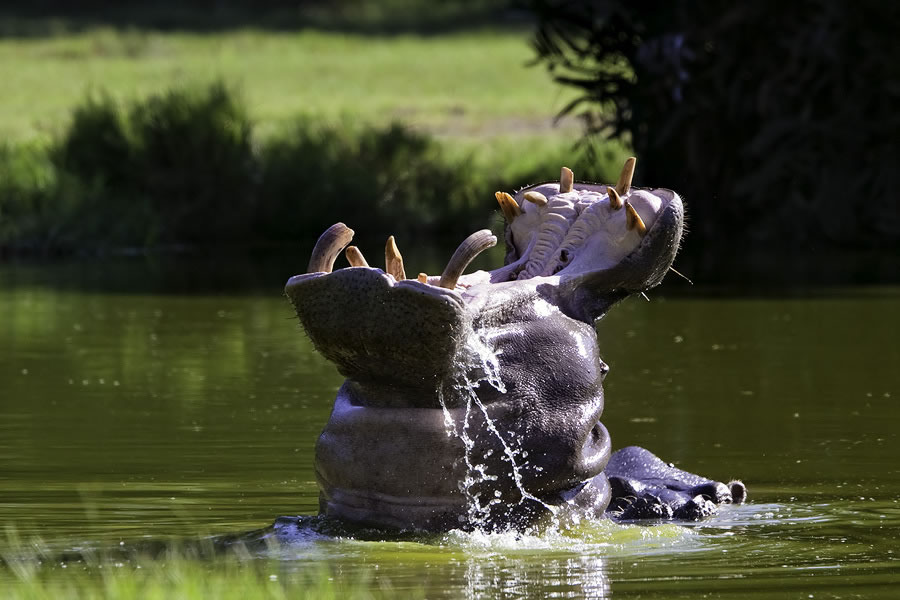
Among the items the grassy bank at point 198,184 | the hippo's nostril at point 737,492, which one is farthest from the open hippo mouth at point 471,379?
the grassy bank at point 198,184

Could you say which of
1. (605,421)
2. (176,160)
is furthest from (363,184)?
(605,421)

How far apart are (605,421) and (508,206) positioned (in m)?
2.82

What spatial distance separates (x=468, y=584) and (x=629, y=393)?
186 inches

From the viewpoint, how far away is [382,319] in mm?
5422

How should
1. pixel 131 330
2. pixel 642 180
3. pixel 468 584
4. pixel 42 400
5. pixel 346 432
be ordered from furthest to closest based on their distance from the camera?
1. pixel 642 180
2. pixel 131 330
3. pixel 42 400
4. pixel 346 432
5. pixel 468 584

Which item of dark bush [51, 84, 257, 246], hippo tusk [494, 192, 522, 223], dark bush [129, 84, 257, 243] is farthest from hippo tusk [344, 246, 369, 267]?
dark bush [129, 84, 257, 243]

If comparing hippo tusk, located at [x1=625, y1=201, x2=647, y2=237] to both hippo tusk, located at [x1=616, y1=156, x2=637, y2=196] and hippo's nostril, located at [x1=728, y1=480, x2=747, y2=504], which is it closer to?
hippo tusk, located at [x1=616, y1=156, x2=637, y2=196]

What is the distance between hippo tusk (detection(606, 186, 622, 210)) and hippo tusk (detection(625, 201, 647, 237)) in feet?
0.12

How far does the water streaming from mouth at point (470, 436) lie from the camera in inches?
225

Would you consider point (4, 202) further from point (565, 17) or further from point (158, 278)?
point (565, 17)

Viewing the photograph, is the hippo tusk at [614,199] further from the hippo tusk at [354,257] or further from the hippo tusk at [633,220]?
the hippo tusk at [354,257]

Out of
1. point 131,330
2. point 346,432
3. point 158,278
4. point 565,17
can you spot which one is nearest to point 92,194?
point 158,278

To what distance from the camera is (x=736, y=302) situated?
14727 millimetres

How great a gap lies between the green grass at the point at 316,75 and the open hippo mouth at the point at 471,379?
76.0 feet
